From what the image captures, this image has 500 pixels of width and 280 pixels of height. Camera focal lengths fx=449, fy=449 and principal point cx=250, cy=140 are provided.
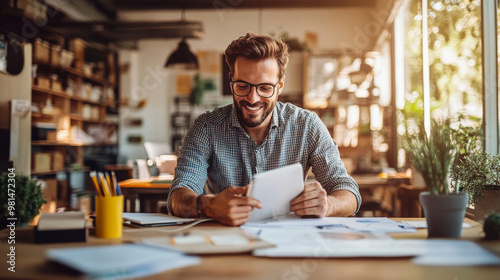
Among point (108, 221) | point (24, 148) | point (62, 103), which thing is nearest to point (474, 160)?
point (108, 221)

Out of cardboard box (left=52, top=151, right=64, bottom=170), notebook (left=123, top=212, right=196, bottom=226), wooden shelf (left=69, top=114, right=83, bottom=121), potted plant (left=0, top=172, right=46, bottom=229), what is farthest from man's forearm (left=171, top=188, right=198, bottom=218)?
wooden shelf (left=69, top=114, right=83, bottom=121)

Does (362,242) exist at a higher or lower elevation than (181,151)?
lower

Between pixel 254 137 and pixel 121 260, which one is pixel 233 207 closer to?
pixel 121 260

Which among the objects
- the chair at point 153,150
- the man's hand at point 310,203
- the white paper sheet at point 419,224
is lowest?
the white paper sheet at point 419,224

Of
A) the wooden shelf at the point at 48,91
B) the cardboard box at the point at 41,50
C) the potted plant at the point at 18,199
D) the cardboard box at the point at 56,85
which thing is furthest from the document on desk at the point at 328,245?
the cardboard box at the point at 56,85

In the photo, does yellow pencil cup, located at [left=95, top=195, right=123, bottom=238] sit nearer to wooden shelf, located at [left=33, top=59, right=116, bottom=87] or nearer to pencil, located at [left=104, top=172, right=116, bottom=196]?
pencil, located at [left=104, top=172, right=116, bottom=196]

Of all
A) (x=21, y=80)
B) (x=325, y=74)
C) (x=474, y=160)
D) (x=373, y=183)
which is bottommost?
(x=373, y=183)

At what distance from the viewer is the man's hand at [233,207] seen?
1.38m

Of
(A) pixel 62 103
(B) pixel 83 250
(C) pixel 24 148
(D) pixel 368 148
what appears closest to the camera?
(B) pixel 83 250

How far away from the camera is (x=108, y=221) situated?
1.22 meters

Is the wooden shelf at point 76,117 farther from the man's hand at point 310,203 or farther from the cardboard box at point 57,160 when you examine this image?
the man's hand at point 310,203

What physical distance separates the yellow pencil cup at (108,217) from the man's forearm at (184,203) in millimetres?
380

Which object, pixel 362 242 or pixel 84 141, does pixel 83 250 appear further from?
pixel 84 141

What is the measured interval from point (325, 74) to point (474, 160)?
5906 mm
